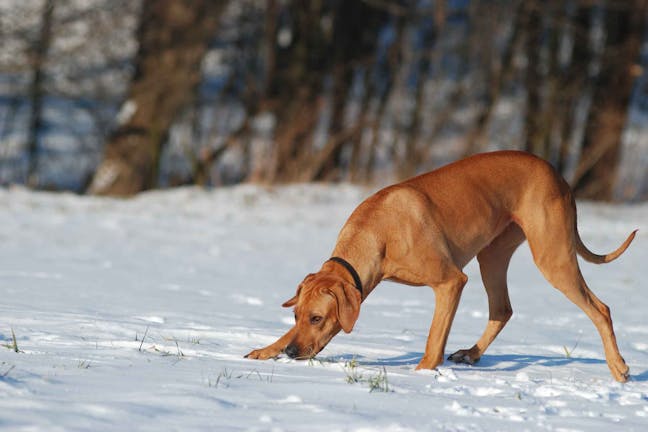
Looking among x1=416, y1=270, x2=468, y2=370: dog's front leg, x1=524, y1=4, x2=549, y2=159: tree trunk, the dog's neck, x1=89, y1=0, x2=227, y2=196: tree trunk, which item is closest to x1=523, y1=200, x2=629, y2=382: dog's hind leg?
x1=416, y1=270, x2=468, y2=370: dog's front leg

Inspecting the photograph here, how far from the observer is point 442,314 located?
17.4 feet

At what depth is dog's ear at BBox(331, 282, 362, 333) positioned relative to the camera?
4914mm

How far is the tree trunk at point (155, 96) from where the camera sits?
1661 centimetres

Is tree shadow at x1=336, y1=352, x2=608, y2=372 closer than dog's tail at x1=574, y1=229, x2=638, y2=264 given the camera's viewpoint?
Yes

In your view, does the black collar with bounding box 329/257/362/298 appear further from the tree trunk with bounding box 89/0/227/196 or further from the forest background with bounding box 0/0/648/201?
the tree trunk with bounding box 89/0/227/196

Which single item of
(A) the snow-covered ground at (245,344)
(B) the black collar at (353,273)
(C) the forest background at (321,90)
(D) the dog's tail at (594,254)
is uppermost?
(C) the forest background at (321,90)

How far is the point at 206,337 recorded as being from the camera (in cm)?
563

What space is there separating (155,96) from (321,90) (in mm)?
3645

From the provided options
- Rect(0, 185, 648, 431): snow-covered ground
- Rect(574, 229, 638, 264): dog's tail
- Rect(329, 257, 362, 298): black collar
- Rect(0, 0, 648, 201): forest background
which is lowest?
Rect(0, 185, 648, 431): snow-covered ground

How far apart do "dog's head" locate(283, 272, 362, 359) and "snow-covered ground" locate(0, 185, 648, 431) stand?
103 millimetres

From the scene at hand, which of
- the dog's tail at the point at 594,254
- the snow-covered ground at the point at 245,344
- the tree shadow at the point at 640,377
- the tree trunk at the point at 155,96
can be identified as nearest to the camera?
the snow-covered ground at the point at 245,344

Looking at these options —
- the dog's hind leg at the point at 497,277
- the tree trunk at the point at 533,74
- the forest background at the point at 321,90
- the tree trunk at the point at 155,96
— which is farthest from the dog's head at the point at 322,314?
the tree trunk at the point at 533,74

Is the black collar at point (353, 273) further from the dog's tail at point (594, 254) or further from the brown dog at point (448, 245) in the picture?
the dog's tail at point (594, 254)

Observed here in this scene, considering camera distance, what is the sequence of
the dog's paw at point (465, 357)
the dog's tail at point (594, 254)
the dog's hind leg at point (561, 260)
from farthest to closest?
1. the dog's tail at point (594, 254)
2. the dog's paw at point (465, 357)
3. the dog's hind leg at point (561, 260)
